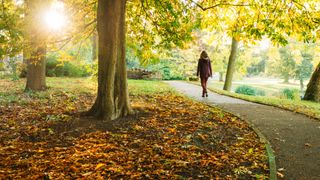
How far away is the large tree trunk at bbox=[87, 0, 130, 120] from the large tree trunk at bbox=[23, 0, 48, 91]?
3.29 metres

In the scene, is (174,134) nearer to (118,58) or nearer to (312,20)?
(118,58)

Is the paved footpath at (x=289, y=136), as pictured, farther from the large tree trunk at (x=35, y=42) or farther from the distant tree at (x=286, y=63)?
the distant tree at (x=286, y=63)

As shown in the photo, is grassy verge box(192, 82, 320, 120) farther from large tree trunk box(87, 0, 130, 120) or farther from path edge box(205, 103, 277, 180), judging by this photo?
large tree trunk box(87, 0, 130, 120)

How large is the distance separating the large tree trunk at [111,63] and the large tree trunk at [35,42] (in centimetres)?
329

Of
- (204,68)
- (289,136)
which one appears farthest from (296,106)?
(289,136)

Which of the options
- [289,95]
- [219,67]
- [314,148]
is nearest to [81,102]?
[314,148]

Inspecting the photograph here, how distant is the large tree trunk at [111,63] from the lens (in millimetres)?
8062

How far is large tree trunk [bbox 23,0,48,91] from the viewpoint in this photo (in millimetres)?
10398

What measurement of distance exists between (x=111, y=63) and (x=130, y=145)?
2.61 meters

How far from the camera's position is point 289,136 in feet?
23.9

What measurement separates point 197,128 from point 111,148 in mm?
2577

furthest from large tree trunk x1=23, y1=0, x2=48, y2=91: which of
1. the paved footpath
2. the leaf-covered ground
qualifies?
the paved footpath

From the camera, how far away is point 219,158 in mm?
5730

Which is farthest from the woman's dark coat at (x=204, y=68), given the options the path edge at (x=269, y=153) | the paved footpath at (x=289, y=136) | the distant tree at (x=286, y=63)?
the distant tree at (x=286, y=63)
